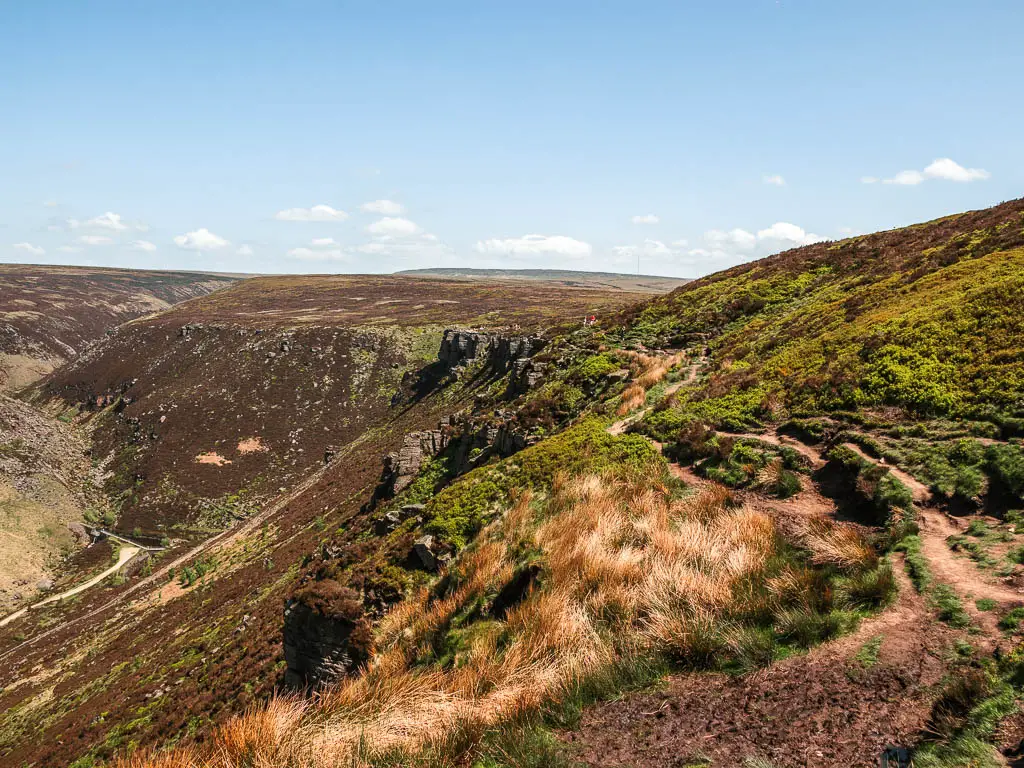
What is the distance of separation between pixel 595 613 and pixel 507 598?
1.84 meters

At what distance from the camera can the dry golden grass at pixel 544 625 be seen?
4.72 metres

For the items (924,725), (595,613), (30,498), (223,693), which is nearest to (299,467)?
(30,498)

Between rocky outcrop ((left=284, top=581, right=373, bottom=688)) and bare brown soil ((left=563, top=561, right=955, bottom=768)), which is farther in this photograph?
rocky outcrop ((left=284, top=581, right=373, bottom=688))

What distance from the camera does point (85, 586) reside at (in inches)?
1524

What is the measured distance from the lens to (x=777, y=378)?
1492 centimetres

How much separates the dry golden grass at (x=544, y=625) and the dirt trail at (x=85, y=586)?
42.9m

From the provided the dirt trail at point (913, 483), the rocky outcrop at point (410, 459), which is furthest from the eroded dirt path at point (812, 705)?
the rocky outcrop at point (410, 459)

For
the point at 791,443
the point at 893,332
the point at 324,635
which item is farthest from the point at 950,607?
the point at 324,635

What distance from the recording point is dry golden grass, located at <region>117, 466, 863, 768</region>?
15.5 feet

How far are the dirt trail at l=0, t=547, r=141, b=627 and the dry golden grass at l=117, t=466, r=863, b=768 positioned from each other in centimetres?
4286

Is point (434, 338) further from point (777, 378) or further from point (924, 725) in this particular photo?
point (924, 725)

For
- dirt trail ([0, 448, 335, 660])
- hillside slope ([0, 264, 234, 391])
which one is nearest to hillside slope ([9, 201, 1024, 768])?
dirt trail ([0, 448, 335, 660])

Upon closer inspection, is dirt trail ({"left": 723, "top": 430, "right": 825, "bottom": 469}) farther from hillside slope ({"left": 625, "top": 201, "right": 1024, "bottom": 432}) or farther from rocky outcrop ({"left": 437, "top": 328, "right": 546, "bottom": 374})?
rocky outcrop ({"left": 437, "top": 328, "right": 546, "bottom": 374})

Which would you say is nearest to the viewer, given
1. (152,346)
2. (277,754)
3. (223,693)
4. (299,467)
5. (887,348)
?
(277,754)
